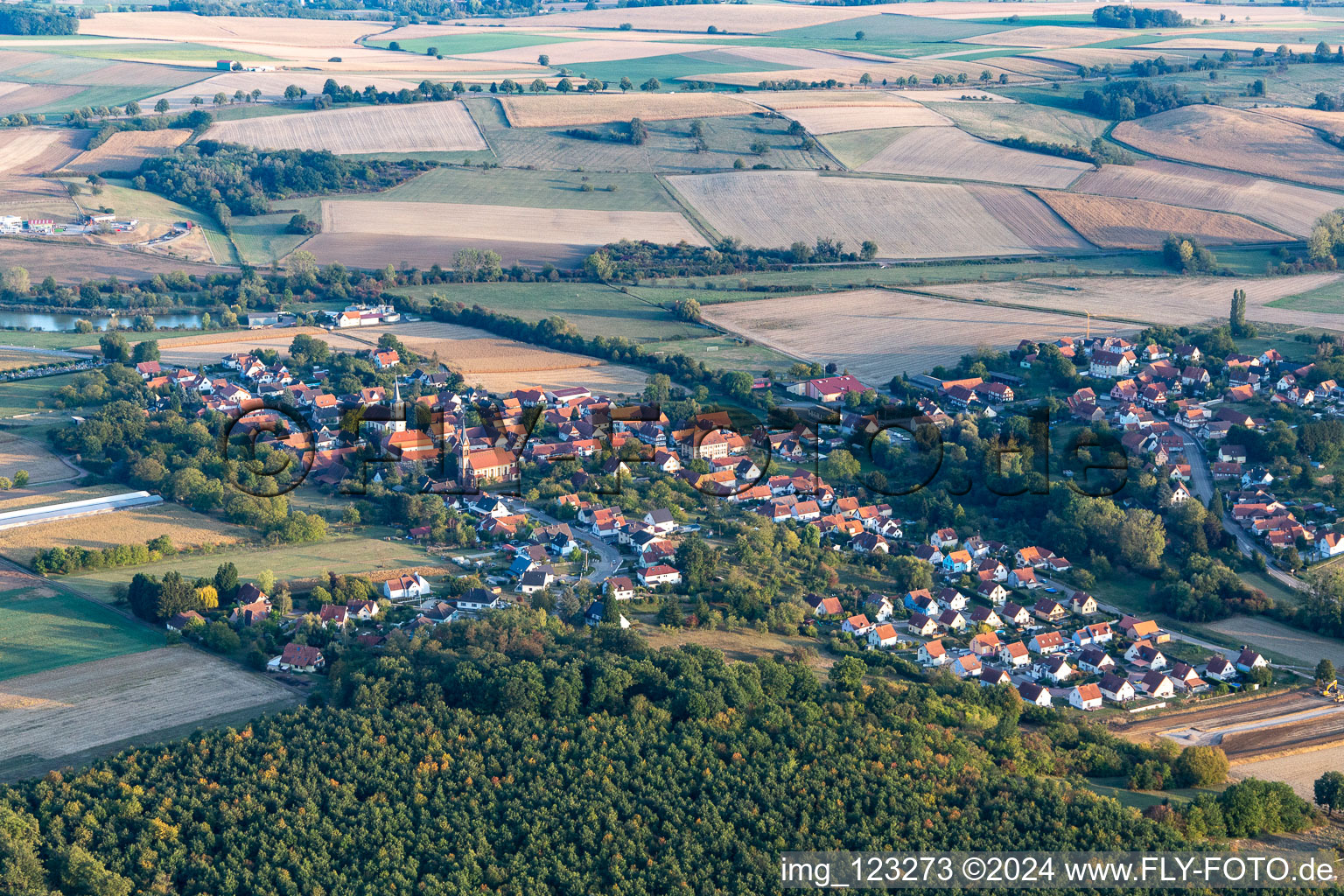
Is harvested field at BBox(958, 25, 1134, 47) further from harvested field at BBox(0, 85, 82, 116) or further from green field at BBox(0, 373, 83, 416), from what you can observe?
green field at BBox(0, 373, 83, 416)

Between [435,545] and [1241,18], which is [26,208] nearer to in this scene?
[435,545]

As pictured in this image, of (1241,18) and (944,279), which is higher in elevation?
(1241,18)

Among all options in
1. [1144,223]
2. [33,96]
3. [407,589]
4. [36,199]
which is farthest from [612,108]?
[407,589]

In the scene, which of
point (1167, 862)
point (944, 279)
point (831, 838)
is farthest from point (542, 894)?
point (944, 279)

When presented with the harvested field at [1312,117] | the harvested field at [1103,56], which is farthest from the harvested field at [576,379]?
the harvested field at [1103,56]

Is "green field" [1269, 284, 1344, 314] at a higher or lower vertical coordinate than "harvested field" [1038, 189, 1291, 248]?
lower

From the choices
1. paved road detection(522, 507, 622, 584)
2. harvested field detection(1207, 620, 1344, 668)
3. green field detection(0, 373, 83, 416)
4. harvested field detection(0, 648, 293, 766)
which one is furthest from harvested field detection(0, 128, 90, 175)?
harvested field detection(1207, 620, 1344, 668)
